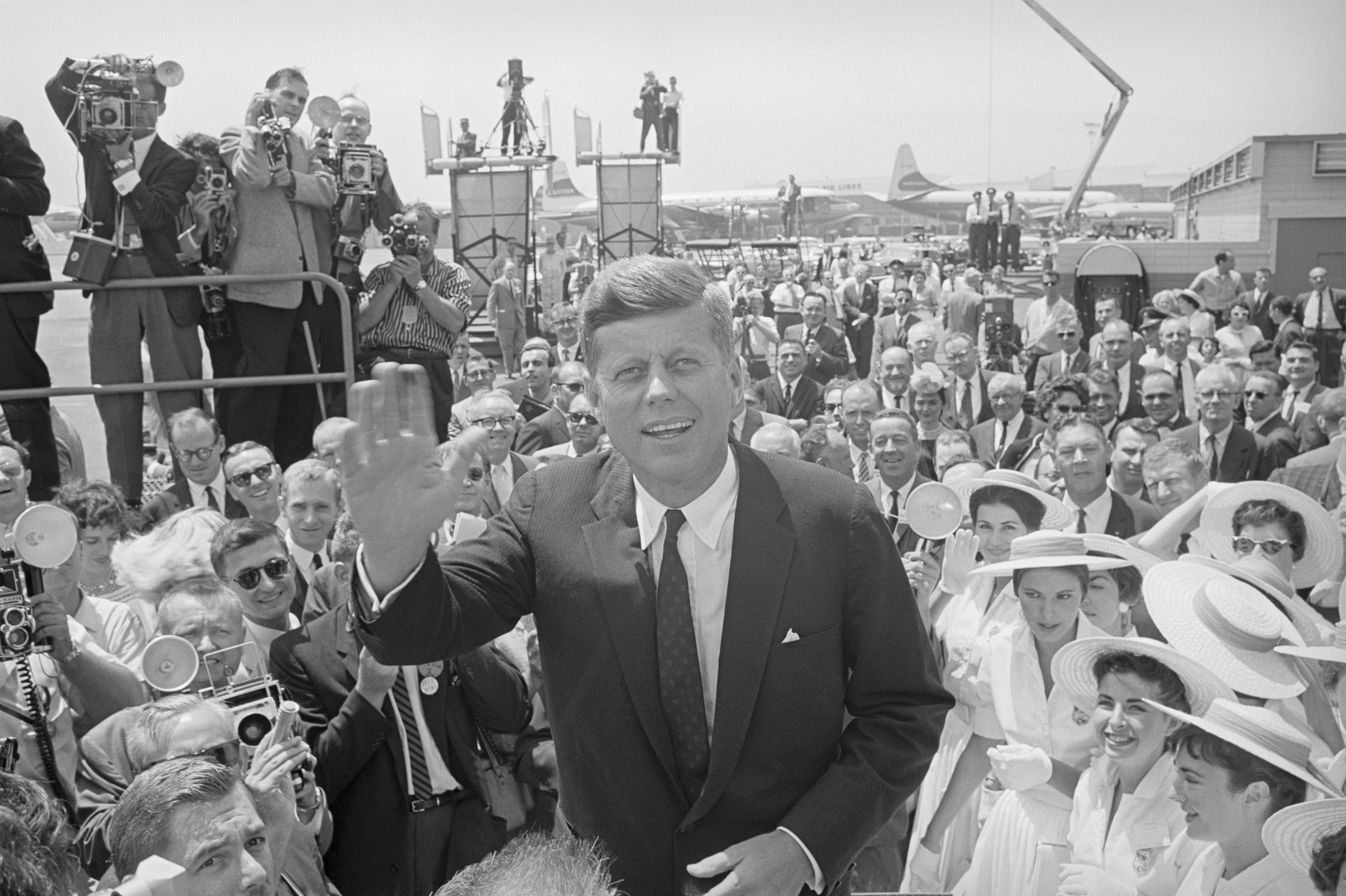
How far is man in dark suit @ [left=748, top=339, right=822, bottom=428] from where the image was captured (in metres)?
9.31

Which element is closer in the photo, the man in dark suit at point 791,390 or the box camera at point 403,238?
the box camera at point 403,238

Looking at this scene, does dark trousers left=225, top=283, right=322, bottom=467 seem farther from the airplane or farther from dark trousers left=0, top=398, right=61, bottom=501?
the airplane

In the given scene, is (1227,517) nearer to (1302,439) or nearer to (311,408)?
(1302,439)

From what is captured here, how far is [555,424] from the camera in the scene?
7.86 meters

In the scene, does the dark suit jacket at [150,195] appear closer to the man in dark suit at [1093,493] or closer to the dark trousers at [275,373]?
the dark trousers at [275,373]

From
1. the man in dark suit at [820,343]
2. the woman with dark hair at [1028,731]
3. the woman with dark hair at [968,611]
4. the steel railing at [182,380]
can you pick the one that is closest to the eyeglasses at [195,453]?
the steel railing at [182,380]

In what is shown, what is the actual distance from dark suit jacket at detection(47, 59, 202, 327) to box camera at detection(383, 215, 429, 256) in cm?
98

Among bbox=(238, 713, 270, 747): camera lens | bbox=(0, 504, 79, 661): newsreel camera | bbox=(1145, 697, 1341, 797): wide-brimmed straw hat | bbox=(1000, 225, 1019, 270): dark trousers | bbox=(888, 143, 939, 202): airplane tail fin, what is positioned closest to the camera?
bbox=(1145, 697, 1341, 797): wide-brimmed straw hat

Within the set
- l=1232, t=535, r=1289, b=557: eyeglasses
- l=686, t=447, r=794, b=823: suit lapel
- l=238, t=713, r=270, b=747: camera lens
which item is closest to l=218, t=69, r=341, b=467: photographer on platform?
l=238, t=713, r=270, b=747: camera lens

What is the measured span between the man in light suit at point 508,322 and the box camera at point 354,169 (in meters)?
7.28

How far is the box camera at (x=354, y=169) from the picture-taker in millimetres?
6648

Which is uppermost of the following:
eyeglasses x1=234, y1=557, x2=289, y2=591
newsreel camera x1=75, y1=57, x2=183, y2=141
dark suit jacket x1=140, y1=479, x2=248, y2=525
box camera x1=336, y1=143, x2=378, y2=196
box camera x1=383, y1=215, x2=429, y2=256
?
newsreel camera x1=75, y1=57, x2=183, y2=141

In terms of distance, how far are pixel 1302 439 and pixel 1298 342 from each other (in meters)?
1.62

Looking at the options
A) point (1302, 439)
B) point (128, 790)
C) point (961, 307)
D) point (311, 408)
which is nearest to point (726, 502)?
point (128, 790)
